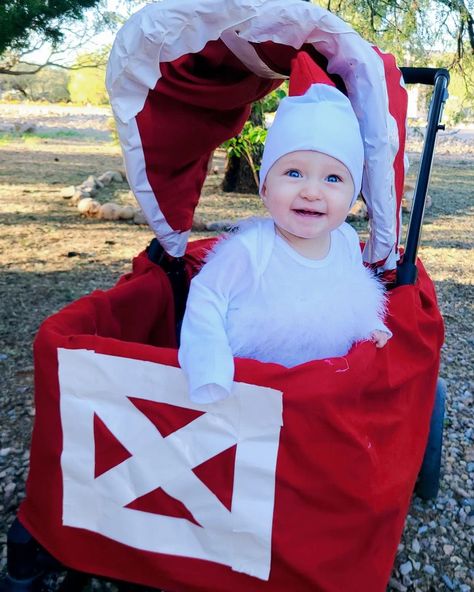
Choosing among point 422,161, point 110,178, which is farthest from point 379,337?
point 110,178

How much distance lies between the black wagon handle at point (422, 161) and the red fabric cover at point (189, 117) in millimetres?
504

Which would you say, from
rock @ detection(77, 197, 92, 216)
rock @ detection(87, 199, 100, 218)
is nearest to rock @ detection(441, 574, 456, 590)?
rock @ detection(87, 199, 100, 218)

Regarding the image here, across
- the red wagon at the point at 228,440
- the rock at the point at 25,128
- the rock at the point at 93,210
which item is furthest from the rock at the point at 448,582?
the rock at the point at 25,128

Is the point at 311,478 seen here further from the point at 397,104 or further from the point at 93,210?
the point at 93,210

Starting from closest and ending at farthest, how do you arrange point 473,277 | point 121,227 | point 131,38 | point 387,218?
point 131,38 < point 387,218 < point 473,277 < point 121,227

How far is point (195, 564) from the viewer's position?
52.4 inches

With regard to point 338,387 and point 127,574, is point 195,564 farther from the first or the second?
point 338,387

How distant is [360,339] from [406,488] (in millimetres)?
375

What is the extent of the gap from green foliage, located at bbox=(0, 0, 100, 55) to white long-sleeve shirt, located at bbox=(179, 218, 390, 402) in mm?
2113

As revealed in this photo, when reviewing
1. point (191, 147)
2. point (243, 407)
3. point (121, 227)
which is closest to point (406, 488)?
point (243, 407)

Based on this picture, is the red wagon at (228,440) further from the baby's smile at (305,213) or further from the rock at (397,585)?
the rock at (397,585)

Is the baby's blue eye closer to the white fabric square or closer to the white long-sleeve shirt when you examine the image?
the white long-sleeve shirt

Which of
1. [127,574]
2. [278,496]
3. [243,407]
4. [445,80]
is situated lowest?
[127,574]

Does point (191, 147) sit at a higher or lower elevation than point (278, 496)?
higher
